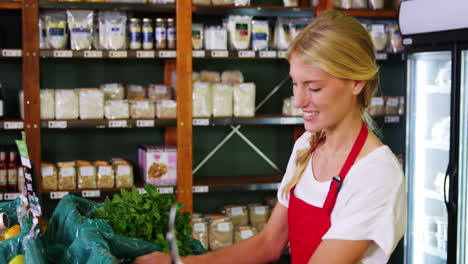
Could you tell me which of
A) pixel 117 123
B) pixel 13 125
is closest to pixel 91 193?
pixel 117 123

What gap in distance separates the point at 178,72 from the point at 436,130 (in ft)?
6.13

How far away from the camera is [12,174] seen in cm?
408

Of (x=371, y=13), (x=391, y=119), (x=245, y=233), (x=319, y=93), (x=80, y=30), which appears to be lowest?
(x=245, y=233)

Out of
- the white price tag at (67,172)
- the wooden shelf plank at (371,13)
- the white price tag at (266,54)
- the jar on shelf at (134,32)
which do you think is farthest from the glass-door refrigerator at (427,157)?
the white price tag at (67,172)

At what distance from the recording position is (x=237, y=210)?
4.74m

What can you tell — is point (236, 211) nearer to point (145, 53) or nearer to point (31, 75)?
point (145, 53)

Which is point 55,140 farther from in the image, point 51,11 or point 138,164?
point 51,11

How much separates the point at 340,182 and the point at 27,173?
1.02 m

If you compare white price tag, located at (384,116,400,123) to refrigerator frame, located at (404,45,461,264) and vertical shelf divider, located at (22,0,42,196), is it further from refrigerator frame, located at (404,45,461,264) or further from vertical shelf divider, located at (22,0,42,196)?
vertical shelf divider, located at (22,0,42,196)

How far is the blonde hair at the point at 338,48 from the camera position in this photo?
1.66m

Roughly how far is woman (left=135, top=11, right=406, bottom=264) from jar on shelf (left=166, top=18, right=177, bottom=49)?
8.29 ft

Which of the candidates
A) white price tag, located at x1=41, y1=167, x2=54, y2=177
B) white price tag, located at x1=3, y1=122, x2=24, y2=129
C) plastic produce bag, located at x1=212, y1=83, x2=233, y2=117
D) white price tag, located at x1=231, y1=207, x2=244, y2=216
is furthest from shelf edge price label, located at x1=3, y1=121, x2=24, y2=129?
white price tag, located at x1=231, y1=207, x2=244, y2=216

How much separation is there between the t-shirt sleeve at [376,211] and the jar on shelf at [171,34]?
2824 millimetres

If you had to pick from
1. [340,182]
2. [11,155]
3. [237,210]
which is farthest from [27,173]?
[237,210]
